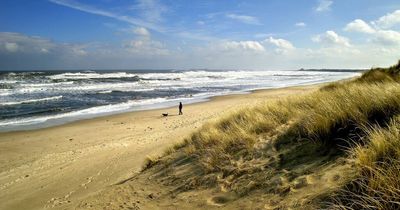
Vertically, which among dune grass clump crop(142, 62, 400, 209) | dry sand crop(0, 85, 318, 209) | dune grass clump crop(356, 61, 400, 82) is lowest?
dry sand crop(0, 85, 318, 209)

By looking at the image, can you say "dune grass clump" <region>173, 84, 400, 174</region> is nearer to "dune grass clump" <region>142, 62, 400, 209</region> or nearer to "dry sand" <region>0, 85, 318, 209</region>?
"dune grass clump" <region>142, 62, 400, 209</region>

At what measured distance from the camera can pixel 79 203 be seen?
621cm

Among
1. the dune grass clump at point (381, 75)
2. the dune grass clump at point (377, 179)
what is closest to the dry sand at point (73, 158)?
the dune grass clump at point (377, 179)

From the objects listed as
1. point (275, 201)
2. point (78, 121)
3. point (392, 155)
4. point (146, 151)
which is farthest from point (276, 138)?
point (78, 121)

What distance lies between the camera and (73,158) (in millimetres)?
10859

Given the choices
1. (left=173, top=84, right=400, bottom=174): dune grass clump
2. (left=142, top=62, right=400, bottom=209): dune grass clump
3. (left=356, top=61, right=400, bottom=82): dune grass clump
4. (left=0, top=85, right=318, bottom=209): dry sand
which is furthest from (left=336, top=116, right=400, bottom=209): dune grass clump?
(left=356, top=61, right=400, bottom=82): dune grass clump

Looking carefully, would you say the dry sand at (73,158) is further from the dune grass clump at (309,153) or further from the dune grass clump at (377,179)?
the dune grass clump at (377,179)

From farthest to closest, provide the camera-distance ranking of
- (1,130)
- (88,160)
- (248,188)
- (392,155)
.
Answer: (1,130)
(88,160)
(248,188)
(392,155)

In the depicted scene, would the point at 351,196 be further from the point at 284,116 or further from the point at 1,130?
the point at 1,130

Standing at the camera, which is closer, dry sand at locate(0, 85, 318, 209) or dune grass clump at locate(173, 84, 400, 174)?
dune grass clump at locate(173, 84, 400, 174)

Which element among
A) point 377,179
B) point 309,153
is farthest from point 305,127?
point 377,179

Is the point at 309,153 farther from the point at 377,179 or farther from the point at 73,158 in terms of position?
the point at 73,158

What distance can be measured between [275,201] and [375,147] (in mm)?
1297

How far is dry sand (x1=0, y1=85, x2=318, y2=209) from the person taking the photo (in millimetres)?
7366
